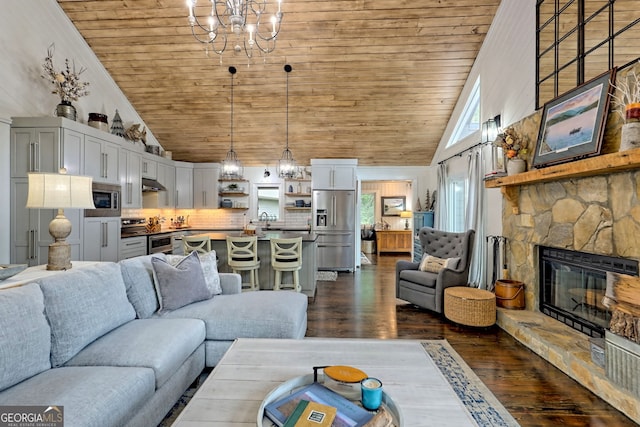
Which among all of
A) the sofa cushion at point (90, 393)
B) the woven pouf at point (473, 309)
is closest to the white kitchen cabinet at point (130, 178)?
the sofa cushion at point (90, 393)

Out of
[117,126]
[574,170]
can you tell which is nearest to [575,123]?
[574,170]

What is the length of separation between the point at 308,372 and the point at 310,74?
15.4 feet

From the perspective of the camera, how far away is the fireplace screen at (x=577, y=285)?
2.64 metres

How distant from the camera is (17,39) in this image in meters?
3.75

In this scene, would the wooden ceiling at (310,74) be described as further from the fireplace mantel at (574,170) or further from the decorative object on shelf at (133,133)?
the fireplace mantel at (574,170)

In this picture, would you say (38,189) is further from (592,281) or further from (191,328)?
(592,281)

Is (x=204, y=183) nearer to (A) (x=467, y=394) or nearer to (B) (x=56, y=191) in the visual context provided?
(B) (x=56, y=191)

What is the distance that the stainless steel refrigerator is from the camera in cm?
689

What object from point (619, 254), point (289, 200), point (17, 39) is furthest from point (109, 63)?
point (619, 254)

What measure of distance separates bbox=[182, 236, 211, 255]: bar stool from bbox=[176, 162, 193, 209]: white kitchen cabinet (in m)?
3.08

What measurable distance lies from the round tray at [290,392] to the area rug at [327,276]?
14.8ft

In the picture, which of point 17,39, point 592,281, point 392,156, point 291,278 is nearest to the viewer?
point 592,281

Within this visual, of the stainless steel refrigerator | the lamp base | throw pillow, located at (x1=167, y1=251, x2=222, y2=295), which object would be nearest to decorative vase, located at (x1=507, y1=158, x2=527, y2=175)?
throw pillow, located at (x1=167, y1=251, x2=222, y2=295)

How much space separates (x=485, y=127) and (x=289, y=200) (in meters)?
4.54
